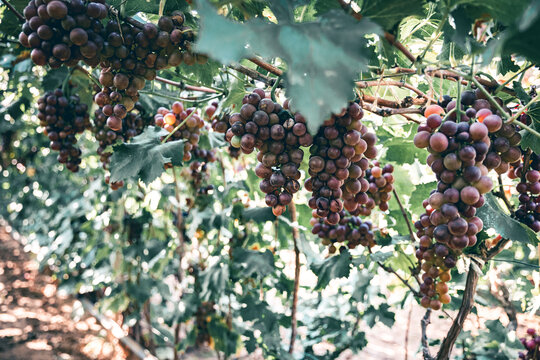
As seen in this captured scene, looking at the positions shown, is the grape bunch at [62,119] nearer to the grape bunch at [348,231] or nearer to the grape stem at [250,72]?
the grape stem at [250,72]

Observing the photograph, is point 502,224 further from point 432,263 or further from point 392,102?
point 392,102

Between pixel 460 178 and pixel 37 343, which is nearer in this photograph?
pixel 460 178

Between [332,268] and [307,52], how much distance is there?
1.05 metres

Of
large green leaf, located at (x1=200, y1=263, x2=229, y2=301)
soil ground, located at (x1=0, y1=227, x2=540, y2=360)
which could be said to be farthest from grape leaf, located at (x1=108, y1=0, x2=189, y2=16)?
soil ground, located at (x1=0, y1=227, x2=540, y2=360)

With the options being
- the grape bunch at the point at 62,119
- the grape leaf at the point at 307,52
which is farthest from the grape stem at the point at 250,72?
the grape bunch at the point at 62,119

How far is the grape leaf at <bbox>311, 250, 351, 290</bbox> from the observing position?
4.32ft

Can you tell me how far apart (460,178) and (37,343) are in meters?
4.39

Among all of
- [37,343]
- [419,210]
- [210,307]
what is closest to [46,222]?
[37,343]

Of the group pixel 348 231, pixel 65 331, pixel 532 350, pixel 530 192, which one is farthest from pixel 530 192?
pixel 65 331

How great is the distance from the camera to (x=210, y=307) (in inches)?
95.0

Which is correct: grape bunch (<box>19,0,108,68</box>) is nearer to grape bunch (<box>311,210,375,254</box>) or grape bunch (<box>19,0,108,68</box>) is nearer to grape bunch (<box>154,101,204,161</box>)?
grape bunch (<box>154,101,204,161</box>)

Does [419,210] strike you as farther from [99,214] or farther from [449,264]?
[99,214]

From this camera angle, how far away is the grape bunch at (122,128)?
1.43 metres

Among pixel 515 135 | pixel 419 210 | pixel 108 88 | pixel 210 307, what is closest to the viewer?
pixel 515 135
